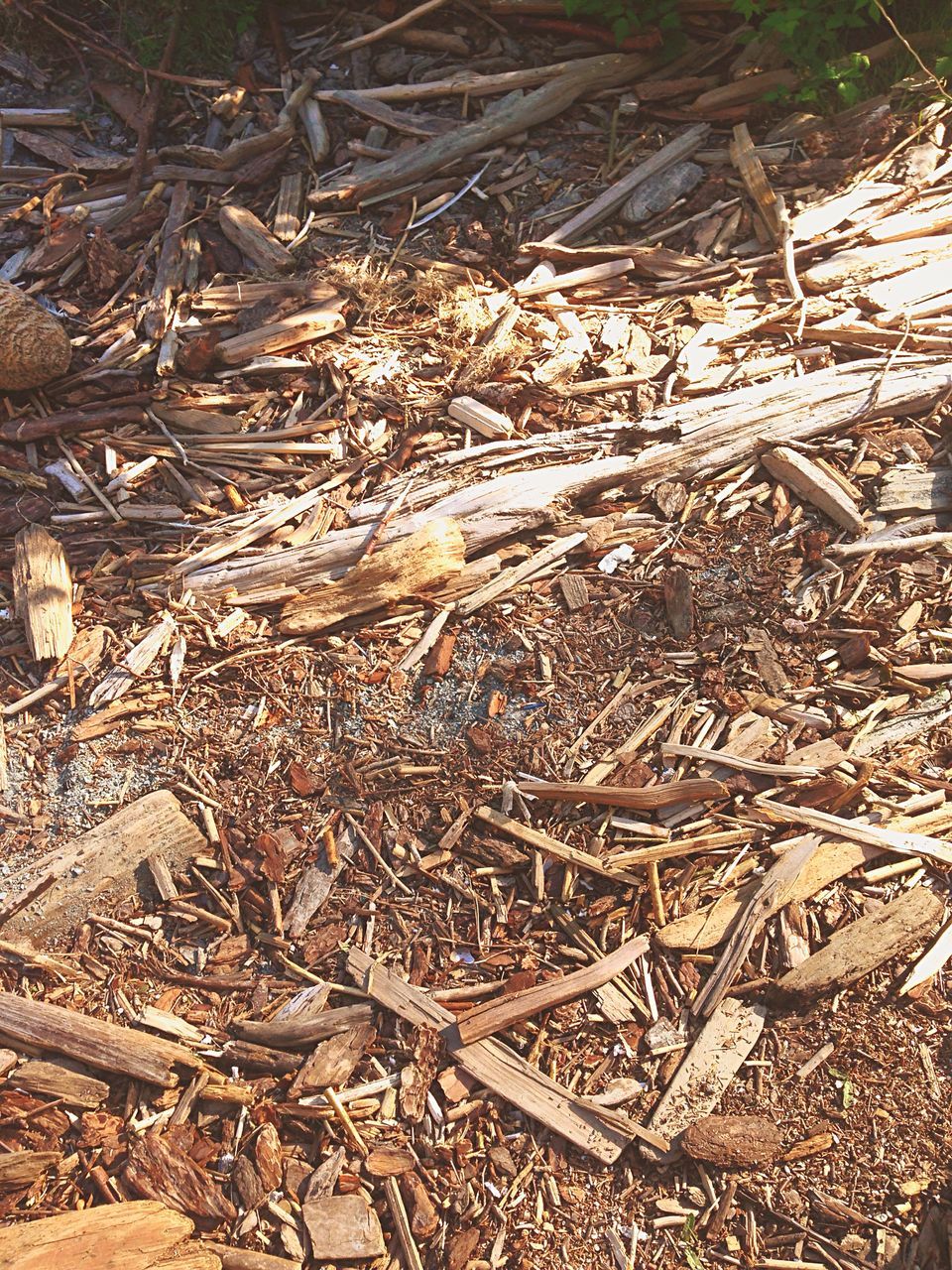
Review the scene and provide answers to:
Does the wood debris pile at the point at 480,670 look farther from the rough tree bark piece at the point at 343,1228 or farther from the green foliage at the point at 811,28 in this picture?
the green foliage at the point at 811,28

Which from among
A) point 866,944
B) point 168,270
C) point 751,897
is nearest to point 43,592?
point 168,270

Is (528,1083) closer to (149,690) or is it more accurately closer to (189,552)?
(149,690)

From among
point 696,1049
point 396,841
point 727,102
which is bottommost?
point 696,1049

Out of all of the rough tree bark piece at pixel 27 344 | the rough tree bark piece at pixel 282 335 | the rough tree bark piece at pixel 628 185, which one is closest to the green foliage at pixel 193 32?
the rough tree bark piece at pixel 27 344

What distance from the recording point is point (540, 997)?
2.71m

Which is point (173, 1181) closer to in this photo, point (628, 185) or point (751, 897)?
point (751, 897)

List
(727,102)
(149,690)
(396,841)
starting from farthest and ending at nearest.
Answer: (727,102), (149,690), (396,841)

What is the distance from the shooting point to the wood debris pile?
2580 millimetres

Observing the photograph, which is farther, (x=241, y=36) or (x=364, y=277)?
(x=241, y=36)

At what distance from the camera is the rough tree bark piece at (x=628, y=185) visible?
13.9 feet

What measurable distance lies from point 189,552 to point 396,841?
4.34 feet

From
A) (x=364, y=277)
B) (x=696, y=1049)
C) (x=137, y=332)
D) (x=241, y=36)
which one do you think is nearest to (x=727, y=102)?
(x=364, y=277)

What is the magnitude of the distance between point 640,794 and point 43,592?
214cm

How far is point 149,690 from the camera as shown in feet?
10.7
